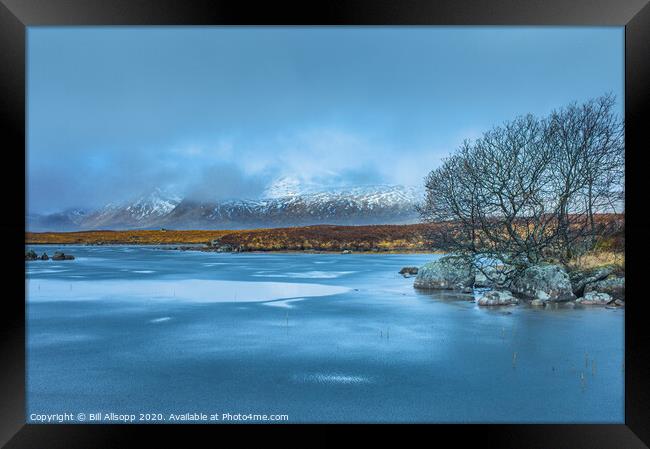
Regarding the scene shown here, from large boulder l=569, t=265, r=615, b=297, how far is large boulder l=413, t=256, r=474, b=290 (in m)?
1.97

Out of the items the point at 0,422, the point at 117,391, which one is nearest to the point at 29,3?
the point at 0,422

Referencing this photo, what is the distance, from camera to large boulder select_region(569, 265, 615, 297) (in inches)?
296

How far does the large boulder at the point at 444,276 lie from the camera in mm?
9041

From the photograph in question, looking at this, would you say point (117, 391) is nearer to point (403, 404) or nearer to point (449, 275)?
point (403, 404)

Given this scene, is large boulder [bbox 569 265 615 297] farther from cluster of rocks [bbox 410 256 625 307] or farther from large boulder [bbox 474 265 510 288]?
large boulder [bbox 474 265 510 288]


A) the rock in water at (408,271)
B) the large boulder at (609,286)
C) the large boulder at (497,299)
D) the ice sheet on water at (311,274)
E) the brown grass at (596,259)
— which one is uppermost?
the brown grass at (596,259)

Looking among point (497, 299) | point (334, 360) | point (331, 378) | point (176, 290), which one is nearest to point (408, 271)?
point (497, 299)

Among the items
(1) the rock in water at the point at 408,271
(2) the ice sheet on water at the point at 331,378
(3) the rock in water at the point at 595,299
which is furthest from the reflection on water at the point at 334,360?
(1) the rock in water at the point at 408,271

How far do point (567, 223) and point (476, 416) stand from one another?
5.83m

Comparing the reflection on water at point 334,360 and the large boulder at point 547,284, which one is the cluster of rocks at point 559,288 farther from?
the reflection on water at point 334,360

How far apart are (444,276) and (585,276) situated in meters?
2.93

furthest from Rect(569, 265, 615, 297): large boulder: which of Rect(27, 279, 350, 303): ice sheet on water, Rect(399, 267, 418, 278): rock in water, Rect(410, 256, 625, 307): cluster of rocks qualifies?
Rect(399, 267, 418, 278): rock in water

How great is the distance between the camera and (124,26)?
3439 mm

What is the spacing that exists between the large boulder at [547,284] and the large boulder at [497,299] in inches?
14.6
